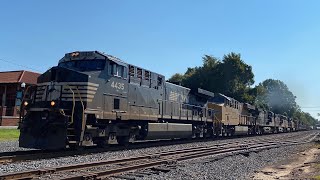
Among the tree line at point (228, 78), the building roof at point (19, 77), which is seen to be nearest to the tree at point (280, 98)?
the tree line at point (228, 78)

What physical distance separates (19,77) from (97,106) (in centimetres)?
2490

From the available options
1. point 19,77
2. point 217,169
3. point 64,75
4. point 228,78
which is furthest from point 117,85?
point 228,78

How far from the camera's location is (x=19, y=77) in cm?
3506

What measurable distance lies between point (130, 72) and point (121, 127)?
8.34 ft

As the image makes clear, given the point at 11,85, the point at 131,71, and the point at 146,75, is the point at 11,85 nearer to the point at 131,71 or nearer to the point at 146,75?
the point at 146,75

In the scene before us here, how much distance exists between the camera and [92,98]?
13.0 meters

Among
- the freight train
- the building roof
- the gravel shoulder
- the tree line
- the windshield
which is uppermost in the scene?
the tree line

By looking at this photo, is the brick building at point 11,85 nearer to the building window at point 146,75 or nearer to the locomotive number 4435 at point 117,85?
the building window at point 146,75

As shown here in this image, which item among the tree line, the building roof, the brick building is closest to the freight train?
the brick building

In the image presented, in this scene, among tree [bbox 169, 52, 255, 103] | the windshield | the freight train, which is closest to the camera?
the freight train

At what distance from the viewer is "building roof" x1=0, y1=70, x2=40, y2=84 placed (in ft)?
113

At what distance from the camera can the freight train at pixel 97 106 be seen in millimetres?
12039

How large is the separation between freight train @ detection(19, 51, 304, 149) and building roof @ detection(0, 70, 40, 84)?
20.0 m

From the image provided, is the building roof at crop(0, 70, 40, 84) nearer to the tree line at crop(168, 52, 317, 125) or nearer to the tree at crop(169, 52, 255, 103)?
the tree line at crop(168, 52, 317, 125)
